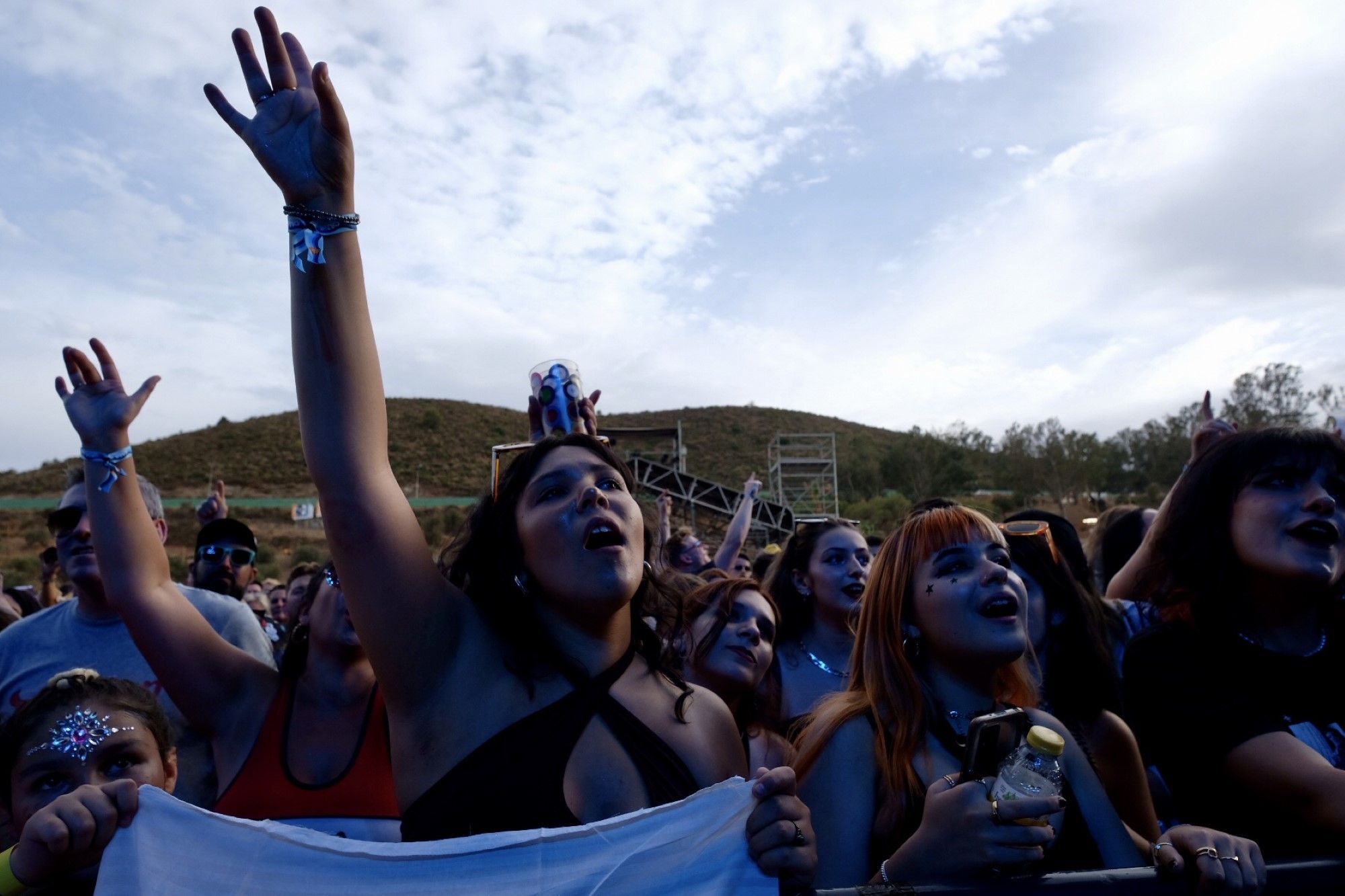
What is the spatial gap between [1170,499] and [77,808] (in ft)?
9.84

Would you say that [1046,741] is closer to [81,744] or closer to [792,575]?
[81,744]

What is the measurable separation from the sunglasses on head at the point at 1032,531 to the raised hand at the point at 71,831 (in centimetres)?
291

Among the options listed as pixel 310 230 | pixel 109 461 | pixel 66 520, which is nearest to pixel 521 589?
pixel 310 230

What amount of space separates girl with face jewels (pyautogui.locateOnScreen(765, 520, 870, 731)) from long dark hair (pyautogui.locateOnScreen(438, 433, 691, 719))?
1939mm

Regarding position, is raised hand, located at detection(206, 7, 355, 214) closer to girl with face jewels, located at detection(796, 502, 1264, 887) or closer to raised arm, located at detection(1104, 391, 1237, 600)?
girl with face jewels, located at detection(796, 502, 1264, 887)

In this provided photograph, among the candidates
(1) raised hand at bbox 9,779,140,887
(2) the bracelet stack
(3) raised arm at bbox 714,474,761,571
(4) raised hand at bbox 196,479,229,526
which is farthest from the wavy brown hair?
(4) raised hand at bbox 196,479,229,526

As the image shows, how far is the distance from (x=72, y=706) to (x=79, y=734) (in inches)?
3.3

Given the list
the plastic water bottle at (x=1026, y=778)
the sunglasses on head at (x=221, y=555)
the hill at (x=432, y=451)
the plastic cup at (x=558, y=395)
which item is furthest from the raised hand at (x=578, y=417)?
the hill at (x=432, y=451)

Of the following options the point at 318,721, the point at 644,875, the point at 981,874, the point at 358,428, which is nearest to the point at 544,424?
the point at 318,721

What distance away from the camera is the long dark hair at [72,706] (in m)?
2.31

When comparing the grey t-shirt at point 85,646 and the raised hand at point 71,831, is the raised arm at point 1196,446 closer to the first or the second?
the raised hand at point 71,831

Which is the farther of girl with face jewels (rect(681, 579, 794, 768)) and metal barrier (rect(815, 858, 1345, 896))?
girl with face jewels (rect(681, 579, 794, 768))

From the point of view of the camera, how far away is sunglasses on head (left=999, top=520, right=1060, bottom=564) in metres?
3.49

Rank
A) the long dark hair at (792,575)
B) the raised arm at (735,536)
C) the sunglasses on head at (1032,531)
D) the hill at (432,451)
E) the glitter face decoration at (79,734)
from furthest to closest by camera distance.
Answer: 1. the hill at (432,451)
2. the raised arm at (735,536)
3. the long dark hair at (792,575)
4. the sunglasses on head at (1032,531)
5. the glitter face decoration at (79,734)
